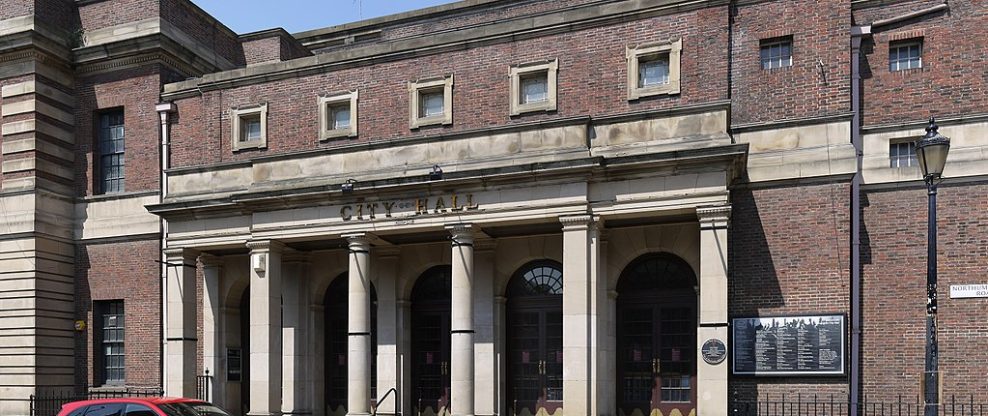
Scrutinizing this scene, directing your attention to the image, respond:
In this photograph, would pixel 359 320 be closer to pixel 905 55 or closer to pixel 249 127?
pixel 249 127

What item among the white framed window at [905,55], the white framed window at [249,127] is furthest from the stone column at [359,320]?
the white framed window at [905,55]

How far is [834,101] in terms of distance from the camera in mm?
17500

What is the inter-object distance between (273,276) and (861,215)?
1285 cm

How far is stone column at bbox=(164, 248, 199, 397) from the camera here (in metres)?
21.3

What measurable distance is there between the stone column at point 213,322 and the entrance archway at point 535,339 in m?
7.50

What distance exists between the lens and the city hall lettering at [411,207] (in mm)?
18625

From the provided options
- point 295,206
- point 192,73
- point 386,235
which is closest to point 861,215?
point 386,235

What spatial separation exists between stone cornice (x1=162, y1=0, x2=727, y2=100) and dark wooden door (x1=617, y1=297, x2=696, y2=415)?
6206 millimetres

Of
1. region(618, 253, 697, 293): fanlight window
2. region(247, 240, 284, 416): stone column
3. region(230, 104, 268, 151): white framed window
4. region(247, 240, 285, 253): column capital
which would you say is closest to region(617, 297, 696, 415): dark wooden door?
region(618, 253, 697, 293): fanlight window

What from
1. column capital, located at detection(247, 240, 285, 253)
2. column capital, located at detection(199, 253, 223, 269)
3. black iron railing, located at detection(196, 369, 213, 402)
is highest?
column capital, located at detection(247, 240, 285, 253)

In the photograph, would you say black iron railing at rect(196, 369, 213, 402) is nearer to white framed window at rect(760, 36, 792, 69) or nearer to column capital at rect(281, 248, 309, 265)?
column capital at rect(281, 248, 309, 265)

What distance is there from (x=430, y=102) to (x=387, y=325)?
5409mm

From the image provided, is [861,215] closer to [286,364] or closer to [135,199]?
[286,364]

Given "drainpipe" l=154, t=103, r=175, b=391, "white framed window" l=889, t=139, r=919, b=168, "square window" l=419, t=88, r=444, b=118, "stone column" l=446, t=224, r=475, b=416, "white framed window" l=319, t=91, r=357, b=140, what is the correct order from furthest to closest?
"drainpipe" l=154, t=103, r=175, b=391 → "white framed window" l=319, t=91, r=357, b=140 → "square window" l=419, t=88, r=444, b=118 → "stone column" l=446, t=224, r=475, b=416 → "white framed window" l=889, t=139, r=919, b=168
